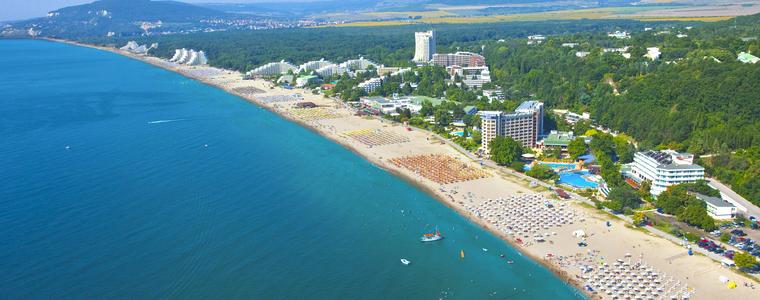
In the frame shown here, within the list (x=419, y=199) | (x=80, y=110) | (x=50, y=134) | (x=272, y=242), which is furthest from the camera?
(x=80, y=110)

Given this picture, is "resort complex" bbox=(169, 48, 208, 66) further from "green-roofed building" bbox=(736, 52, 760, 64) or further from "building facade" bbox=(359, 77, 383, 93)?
"green-roofed building" bbox=(736, 52, 760, 64)

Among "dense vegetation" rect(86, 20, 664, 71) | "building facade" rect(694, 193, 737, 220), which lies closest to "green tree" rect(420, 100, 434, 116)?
"building facade" rect(694, 193, 737, 220)

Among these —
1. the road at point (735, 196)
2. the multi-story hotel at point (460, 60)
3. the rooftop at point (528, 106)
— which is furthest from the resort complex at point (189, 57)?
the road at point (735, 196)

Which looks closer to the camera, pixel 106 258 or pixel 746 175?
pixel 106 258

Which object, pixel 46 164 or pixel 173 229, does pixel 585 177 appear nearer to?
pixel 173 229

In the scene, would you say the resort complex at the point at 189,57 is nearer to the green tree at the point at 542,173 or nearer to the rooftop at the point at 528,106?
the rooftop at the point at 528,106

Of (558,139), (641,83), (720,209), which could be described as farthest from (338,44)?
(720,209)

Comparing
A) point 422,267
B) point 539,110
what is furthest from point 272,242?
point 539,110

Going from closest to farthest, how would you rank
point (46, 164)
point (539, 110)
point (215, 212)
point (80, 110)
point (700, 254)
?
point (700, 254), point (215, 212), point (46, 164), point (539, 110), point (80, 110)
